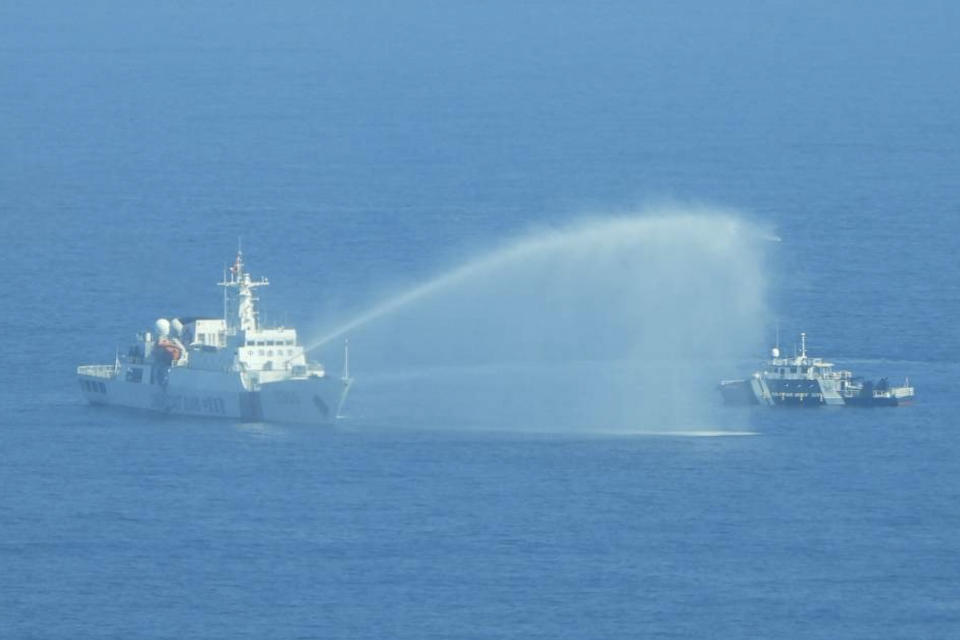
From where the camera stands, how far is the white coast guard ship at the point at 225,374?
141 m

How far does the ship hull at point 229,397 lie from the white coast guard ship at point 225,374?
39 mm

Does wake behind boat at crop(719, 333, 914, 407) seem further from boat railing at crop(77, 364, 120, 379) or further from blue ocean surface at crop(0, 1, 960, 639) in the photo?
boat railing at crop(77, 364, 120, 379)

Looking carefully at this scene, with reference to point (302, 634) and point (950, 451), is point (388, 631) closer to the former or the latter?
point (302, 634)

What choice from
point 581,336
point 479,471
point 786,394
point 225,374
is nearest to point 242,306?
point 225,374

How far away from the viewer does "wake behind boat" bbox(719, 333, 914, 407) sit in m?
144

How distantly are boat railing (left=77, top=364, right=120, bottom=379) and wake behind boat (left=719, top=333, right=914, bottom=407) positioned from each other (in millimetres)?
25494

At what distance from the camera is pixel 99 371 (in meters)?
148

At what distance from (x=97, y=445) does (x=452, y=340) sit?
2646 centimetres

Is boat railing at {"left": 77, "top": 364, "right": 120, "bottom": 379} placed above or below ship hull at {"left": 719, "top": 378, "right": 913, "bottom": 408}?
above

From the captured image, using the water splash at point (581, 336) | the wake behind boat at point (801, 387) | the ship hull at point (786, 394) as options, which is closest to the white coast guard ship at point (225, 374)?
the water splash at point (581, 336)

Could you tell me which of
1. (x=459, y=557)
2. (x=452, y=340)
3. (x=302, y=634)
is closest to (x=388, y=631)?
(x=302, y=634)

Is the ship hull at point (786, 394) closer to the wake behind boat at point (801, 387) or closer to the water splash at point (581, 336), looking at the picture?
the wake behind boat at point (801, 387)

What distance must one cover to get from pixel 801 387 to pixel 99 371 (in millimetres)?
29355

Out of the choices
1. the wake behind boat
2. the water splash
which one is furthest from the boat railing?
the wake behind boat
